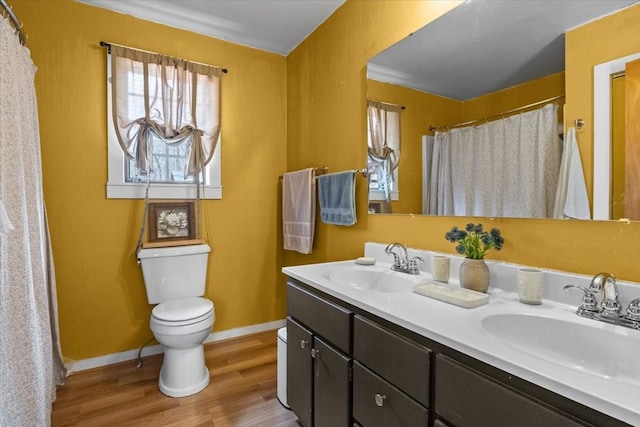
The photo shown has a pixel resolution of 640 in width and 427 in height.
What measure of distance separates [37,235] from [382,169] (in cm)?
176

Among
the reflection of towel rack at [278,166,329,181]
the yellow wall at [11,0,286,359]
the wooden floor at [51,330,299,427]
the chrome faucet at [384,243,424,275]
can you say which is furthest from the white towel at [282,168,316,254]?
the wooden floor at [51,330,299,427]

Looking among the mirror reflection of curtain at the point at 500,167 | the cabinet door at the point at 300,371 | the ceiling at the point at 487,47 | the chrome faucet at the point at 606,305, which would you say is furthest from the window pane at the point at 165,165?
the chrome faucet at the point at 606,305

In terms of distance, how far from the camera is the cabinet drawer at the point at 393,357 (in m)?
0.85

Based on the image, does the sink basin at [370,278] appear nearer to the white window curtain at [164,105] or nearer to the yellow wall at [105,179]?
the yellow wall at [105,179]

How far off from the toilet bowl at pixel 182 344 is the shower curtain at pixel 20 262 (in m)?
0.52

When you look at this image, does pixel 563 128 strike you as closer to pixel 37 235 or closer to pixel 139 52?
pixel 37 235

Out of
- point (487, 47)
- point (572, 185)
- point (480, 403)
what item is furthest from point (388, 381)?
point (487, 47)

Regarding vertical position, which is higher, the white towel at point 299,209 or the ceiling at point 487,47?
the ceiling at point 487,47

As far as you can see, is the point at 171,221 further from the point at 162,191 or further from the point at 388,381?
the point at 388,381

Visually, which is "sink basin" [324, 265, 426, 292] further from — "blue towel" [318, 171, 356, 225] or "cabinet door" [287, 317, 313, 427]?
"blue towel" [318, 171, 356, 225]

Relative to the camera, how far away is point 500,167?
1246 mm

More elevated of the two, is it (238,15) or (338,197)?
(238,15)

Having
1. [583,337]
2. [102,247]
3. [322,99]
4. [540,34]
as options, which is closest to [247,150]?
[322,99]

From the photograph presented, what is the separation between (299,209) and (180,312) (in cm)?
106
